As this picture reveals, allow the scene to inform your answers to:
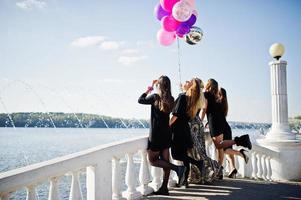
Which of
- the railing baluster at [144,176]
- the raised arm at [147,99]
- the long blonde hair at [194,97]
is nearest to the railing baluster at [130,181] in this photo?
the railing baluster at [144,176]

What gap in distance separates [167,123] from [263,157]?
4.01 m

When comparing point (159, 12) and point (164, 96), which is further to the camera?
point (159, 12)

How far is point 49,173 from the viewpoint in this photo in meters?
3.40

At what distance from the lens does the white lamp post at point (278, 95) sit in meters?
8.09

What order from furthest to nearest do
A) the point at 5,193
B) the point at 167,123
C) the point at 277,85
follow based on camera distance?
1. the point at 277,85
2. the point at 167,123
3. the point at 5,193

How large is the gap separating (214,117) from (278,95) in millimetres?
2682

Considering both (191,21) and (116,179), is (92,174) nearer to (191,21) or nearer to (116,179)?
(116,179)

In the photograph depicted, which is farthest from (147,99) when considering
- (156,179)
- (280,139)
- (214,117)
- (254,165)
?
(280,139)

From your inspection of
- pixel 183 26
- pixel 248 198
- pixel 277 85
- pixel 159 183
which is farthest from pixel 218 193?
pixel 277 85

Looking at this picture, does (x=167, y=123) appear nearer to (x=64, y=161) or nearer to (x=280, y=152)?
(x=64, y=161)

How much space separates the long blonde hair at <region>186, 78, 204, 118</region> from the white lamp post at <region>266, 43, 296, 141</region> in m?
3.39

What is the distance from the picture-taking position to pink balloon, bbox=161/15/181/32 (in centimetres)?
658

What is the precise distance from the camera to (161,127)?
16.2 feet

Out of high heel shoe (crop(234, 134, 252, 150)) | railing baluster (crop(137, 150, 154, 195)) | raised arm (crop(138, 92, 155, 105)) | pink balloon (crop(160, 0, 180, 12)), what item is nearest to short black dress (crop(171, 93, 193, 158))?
railing baluster (crop(137, 150, 154, 195))
